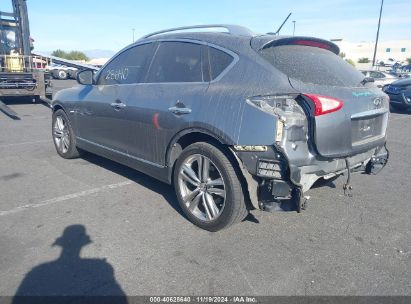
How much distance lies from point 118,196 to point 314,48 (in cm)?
268

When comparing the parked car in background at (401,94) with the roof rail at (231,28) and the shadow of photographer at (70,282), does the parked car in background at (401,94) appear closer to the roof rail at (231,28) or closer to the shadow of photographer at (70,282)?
the roof rail at (231,28)

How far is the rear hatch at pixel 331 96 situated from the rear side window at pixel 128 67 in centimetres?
152

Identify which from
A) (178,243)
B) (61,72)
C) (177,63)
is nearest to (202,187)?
(178,243)

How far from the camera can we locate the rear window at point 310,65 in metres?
3.05

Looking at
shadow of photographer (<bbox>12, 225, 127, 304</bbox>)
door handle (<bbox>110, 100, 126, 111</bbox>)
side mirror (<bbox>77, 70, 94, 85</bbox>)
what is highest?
side mirror (<bbox>77, 70, 94, 85</bbox>)

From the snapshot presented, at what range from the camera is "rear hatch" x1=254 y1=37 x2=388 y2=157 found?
2854mm

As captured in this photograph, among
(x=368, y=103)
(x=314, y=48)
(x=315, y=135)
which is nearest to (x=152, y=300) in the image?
(x=315, y=135)

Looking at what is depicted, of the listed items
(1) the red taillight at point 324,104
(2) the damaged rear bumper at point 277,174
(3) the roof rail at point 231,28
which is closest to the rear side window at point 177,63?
(3) the roof rail at point 231,28

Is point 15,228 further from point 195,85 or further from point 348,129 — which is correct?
point 348,129

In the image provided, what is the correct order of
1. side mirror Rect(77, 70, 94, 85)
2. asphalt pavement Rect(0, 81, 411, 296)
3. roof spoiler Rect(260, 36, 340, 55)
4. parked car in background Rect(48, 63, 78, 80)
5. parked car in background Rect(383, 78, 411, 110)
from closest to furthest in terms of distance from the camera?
asphalt pavement Rect(0, 81, 411, 296)
roof spoiler Rect(260, 36, 340, 55)
side mirror Rect(77, 70, 94, 85)
parked car in background Rect(383, 78, 411, 110)
parked car in background Rect(48, 63, 78, 80)

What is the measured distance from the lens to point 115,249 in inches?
119

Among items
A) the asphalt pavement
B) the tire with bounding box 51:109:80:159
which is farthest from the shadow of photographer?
the tire with bounding box 51:109:80:159

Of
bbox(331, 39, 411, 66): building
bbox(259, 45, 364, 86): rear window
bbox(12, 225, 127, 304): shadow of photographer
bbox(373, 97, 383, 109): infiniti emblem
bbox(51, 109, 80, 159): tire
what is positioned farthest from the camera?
bbox(331, 39, 411, 66): building

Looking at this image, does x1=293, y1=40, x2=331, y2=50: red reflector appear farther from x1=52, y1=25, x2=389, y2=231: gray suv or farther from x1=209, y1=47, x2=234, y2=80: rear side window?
x1=209, y1=47, x2=234, y2=80: rear side window
